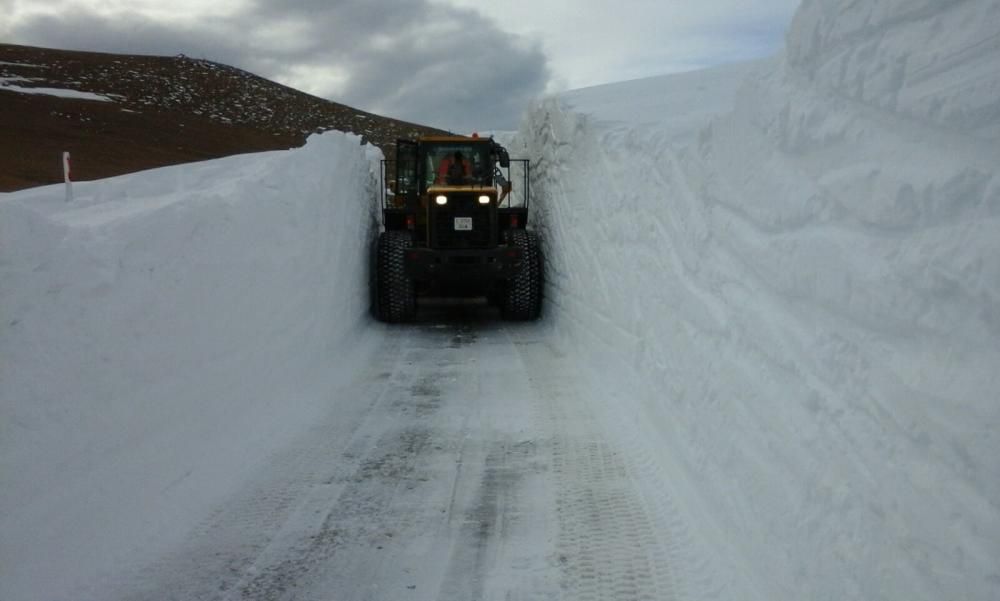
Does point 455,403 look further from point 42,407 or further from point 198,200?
point 42,407

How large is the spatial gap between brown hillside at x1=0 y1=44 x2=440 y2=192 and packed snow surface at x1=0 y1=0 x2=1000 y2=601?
16.2 metres

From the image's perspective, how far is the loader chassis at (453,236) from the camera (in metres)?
10.3

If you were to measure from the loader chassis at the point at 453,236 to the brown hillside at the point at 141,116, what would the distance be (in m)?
12.3

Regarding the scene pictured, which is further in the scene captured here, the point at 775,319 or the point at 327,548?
the point at 327,548

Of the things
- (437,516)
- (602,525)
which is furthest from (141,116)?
(602,525)

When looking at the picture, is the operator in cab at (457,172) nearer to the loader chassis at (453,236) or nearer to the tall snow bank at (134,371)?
the loader chassis at (453,236)

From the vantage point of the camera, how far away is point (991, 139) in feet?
7.10

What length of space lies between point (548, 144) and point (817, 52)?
8394mm

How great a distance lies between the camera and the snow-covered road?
12.0 ft

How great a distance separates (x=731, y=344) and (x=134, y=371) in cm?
327

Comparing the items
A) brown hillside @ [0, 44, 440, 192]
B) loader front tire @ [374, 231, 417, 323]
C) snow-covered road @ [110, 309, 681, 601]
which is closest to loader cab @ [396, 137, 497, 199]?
loader front tire @ [374, 231, 417, 323]

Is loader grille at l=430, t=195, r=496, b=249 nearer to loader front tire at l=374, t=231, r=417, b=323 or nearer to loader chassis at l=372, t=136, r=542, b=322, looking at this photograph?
loader chassis at l=372, t=136, r=542, b=322

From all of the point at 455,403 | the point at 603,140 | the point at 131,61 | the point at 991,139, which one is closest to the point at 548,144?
the point at 603,140

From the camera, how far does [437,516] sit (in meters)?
4.39
